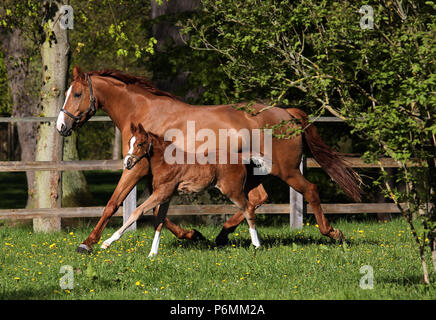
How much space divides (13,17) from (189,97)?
12.1ft

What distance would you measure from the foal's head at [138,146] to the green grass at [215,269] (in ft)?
3.57

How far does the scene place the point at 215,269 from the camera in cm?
771

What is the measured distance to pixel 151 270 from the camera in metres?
7.67

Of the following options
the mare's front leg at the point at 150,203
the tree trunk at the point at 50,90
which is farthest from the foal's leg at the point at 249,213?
the tree trunk at the point at 50,90

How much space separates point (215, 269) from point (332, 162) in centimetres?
303

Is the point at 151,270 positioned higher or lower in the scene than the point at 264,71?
lower

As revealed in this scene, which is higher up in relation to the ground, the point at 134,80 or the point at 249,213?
the point at 134,80

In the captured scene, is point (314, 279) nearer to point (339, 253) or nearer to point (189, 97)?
point (339, 253)

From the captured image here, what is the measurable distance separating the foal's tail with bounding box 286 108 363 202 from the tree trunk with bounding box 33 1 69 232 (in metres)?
4.33

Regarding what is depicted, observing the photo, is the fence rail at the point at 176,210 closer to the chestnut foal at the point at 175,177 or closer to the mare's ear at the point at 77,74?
the chestnut foal at the point at 175,177

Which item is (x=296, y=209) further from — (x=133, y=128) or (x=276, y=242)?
(x=133, y=128)

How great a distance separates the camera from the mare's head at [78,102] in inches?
373

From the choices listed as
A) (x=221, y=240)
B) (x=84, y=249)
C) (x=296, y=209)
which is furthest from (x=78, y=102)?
(x=296, y=209)
